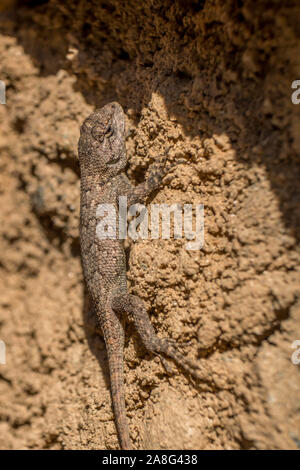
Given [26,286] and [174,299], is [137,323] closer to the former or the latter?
[174,299]

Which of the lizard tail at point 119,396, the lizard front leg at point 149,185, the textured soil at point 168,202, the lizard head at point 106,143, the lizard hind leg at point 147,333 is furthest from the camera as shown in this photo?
the lizard head at point 106,143

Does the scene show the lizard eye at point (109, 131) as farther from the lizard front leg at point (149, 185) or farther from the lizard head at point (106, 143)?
the lizard front leg at point (149, 185)

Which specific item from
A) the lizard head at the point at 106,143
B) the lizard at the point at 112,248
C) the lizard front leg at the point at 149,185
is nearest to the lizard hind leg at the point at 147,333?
the lizard at the point at 112,248

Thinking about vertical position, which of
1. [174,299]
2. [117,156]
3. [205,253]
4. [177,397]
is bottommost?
[177,397]

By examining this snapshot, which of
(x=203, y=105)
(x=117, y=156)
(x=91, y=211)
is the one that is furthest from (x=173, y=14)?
(x=91, y=211)

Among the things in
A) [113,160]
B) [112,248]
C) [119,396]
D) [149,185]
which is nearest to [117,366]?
[119,396]

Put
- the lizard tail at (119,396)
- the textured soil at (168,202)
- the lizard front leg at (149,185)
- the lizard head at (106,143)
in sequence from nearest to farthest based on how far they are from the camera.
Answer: the textured soil at (168,202), the lizard tail at (119,396), the lizard front leg at (149,185), the lizard head at (106,143)
